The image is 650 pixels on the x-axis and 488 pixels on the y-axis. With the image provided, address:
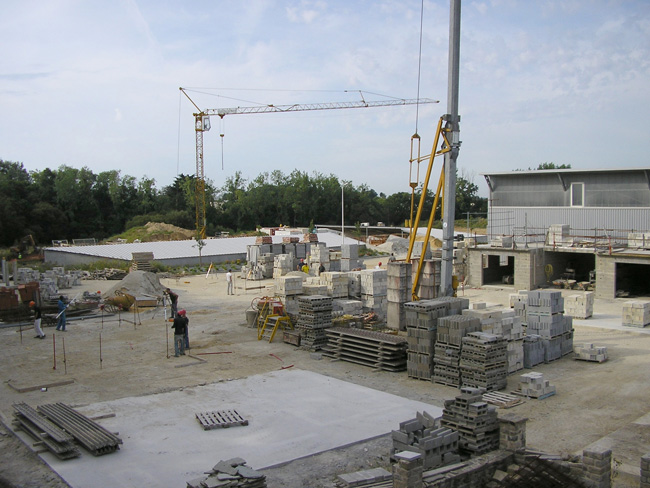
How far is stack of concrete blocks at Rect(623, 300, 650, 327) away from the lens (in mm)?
22000

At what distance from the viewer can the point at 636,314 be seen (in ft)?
72.6

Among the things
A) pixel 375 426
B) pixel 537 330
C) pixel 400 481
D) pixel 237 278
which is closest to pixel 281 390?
pixel 375 426

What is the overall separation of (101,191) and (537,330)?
83.8 m

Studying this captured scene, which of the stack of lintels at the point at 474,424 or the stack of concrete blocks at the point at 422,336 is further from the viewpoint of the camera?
the stack of concrete blocks at the point at 422,336

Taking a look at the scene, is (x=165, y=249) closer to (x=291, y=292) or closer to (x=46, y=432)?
(x=291, y=292)

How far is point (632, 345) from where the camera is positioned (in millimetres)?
19344

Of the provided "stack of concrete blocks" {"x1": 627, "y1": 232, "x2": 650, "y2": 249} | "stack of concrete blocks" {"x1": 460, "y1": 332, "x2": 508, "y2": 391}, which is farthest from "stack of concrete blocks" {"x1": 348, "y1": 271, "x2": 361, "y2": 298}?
"stack of concrete blocks" {"x1": 627, "y1": 232, "x2": 650, "y2": 249}

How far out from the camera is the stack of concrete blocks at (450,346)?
14766 millimetres

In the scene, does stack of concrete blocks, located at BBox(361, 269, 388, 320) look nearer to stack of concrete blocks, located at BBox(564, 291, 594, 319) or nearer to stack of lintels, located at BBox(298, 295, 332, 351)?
stack of lintels, located at BBox(298, 295, 332, 351)

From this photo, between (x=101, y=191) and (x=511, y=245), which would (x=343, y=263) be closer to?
(x=511, y=245)

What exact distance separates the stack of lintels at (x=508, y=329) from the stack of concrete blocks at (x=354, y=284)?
8.20 meters

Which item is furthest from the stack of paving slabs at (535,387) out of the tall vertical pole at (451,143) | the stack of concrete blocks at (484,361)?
the tall vertical pole at (451,143)

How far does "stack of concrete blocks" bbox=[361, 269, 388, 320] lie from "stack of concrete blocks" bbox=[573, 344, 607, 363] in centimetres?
830

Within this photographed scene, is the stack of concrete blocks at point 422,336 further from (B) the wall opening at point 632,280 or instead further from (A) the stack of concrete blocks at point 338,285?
(B) the wall opening at point 632,280
